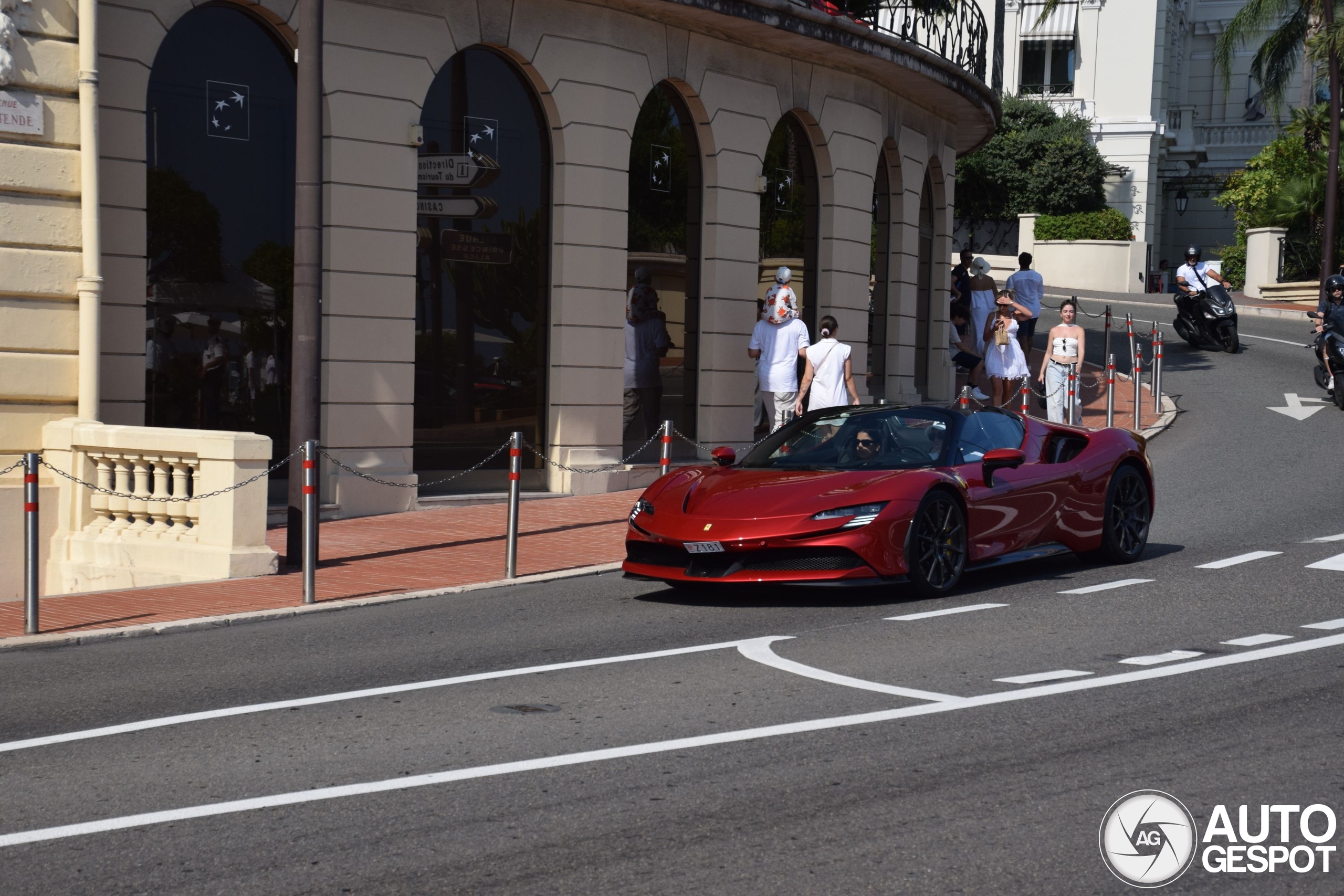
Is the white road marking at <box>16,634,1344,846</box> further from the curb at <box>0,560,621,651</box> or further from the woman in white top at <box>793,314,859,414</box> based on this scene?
the woman in white top at <box>793,314,859,414</box>

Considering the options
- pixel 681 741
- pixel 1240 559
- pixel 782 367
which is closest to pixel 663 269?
pixel 782 367

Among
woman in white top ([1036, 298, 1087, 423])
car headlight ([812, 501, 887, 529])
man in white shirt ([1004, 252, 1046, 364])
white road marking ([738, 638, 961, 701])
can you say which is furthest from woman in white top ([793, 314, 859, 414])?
white road marking ([738, 638, 961, 701])

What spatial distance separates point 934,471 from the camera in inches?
400

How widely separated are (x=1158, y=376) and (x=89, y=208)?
16496 mm

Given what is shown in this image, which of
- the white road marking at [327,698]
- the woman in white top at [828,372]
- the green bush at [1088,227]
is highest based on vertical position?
the green bush at [1088,227]

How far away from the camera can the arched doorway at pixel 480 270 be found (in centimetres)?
1616

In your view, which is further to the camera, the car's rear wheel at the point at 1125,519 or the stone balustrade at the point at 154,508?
the stone balustrade at the point at 154,508

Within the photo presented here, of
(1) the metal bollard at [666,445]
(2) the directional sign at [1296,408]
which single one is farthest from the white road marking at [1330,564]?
(2) the directional sign at [1296,408]

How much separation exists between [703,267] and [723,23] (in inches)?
112

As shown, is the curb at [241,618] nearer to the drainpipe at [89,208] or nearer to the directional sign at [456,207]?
the drainpipe at [89,208]

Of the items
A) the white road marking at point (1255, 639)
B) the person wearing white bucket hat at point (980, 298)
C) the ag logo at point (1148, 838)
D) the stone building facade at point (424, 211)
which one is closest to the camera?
the ag logo at point (1148, 838)

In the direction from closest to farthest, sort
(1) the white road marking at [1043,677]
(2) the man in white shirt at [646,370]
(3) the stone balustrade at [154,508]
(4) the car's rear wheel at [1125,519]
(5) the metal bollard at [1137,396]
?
(1) the white road marking at [1043,677], (4) the car's rear wheel at [1125,519], (3) the stone balustrade at [154,508], (2) the man in white shirt at [646,370], (5) the metal bollard at [1137,396]

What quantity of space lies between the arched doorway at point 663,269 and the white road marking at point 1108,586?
324 inches

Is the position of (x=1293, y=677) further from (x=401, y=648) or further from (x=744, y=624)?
(x=401, y=648)
